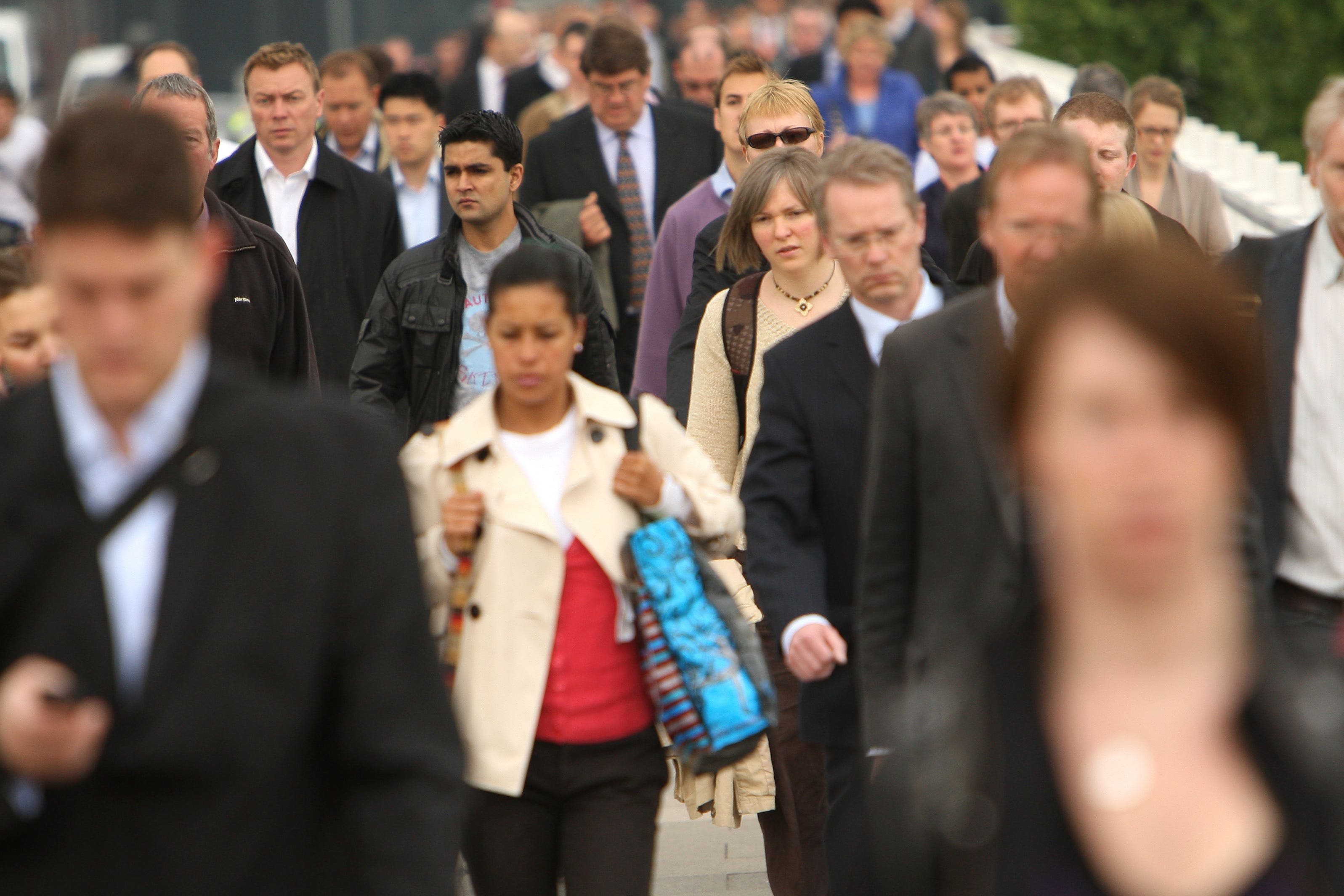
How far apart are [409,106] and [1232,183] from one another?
17.1 feet

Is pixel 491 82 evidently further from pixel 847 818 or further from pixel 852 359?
pixel 847 818

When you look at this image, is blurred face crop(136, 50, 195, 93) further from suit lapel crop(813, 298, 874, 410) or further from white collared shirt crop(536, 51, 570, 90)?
suit lapel crop(813, 298, 874, 410)

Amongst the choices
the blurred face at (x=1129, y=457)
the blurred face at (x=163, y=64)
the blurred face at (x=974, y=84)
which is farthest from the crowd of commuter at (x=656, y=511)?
the blurred face at (x=974, y=84)

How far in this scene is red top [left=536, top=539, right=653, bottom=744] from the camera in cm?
432

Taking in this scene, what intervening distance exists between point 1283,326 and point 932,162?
6.94m

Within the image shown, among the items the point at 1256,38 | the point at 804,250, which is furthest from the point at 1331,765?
the point at 1256,38

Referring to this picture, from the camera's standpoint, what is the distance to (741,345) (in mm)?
5754

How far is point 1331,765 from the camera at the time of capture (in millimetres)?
1815

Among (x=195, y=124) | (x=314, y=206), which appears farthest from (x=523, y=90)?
(x=195, y=124)

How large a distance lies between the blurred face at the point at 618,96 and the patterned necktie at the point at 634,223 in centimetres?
13

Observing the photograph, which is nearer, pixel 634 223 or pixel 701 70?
pixel 634 223

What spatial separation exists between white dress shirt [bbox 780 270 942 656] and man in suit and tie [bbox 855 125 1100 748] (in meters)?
0.27

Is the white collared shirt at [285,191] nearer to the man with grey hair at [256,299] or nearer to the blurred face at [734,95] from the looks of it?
the man with grey hair at [256,299]

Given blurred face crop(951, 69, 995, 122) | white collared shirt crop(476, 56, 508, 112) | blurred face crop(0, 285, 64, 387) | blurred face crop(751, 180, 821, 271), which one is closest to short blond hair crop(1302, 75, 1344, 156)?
blurred face crop(751, 180, 821, 271)
